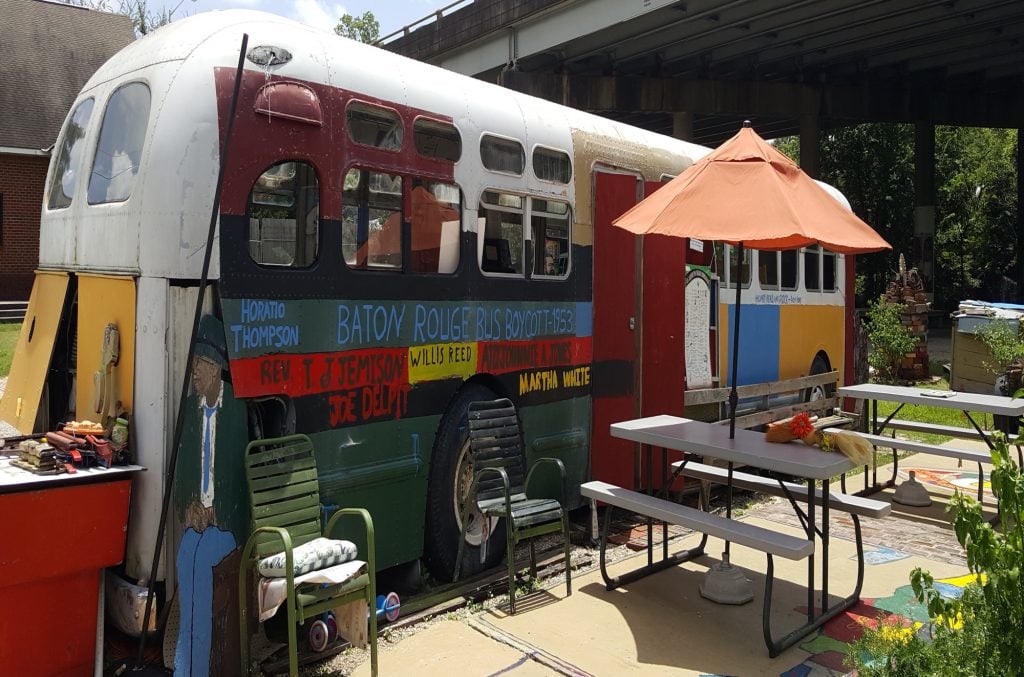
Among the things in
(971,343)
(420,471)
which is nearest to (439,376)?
(420,471)

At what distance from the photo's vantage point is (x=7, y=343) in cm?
1539

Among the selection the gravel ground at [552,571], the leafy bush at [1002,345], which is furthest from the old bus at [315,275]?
the leafy bush at [1002,345]

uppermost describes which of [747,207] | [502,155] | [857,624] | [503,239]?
[502,155]

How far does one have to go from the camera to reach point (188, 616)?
13.1 ft

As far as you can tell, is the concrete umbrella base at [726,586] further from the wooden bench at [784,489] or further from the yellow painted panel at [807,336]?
the yellow painted panel at [807,336]

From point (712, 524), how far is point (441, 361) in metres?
2.04

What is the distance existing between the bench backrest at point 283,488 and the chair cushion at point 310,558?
11cm

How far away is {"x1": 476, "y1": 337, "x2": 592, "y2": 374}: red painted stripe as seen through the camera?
5835 mm

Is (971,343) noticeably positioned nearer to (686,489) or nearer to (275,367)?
(686,489)

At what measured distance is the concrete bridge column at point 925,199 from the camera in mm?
28188

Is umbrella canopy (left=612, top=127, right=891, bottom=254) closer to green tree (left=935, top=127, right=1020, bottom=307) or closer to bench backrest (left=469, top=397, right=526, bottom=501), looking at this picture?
bench backrest (left=469, top=397, right=526, bottom=501)

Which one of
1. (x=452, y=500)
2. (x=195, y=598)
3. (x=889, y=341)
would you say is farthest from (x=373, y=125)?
Result: (x=889, y=341)

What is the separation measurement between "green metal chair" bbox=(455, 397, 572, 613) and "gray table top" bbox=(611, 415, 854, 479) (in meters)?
0.73

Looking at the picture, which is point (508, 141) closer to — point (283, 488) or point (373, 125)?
point (373, 125)
